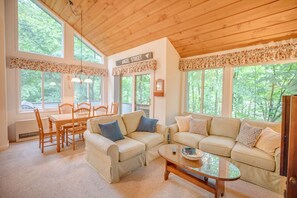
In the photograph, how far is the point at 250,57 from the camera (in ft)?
9.97

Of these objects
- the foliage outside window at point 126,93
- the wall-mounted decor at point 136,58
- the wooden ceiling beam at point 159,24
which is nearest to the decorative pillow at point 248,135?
the wooden ceiling beam at point 159,24

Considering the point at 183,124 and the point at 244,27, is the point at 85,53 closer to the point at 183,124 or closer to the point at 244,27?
the point at 183,124

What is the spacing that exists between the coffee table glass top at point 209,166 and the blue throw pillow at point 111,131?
35.6 inches

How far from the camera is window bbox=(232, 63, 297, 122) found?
2.84 metres

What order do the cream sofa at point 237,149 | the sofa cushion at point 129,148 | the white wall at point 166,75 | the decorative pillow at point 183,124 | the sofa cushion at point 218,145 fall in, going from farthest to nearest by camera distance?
the white wall at point 166,75 → the decorative pillow at point 183,124 → the sofa cushion at point 218,145 → the sofa cushion at point 129,148 → the cream sofa at point 237,149

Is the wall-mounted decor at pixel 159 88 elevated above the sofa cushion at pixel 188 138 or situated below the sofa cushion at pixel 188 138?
above

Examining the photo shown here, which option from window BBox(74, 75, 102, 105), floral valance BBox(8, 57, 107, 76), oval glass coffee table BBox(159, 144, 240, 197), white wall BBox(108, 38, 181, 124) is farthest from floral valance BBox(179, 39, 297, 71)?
window BBox(74, 75, 102, 105)

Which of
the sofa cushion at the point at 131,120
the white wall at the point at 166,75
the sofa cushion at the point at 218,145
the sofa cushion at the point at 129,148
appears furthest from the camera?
the white wall at the point at 166,75

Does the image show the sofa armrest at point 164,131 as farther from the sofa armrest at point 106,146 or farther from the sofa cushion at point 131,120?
the sofa armrest at point 106,146

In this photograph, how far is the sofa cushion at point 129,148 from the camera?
7.66ft

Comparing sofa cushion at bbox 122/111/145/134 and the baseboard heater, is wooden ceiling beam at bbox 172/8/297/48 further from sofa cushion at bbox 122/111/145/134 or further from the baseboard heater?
the baseboard heater

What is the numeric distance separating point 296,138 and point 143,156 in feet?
7.48

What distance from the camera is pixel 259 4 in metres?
2.29

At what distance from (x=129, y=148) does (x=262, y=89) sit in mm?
3001
